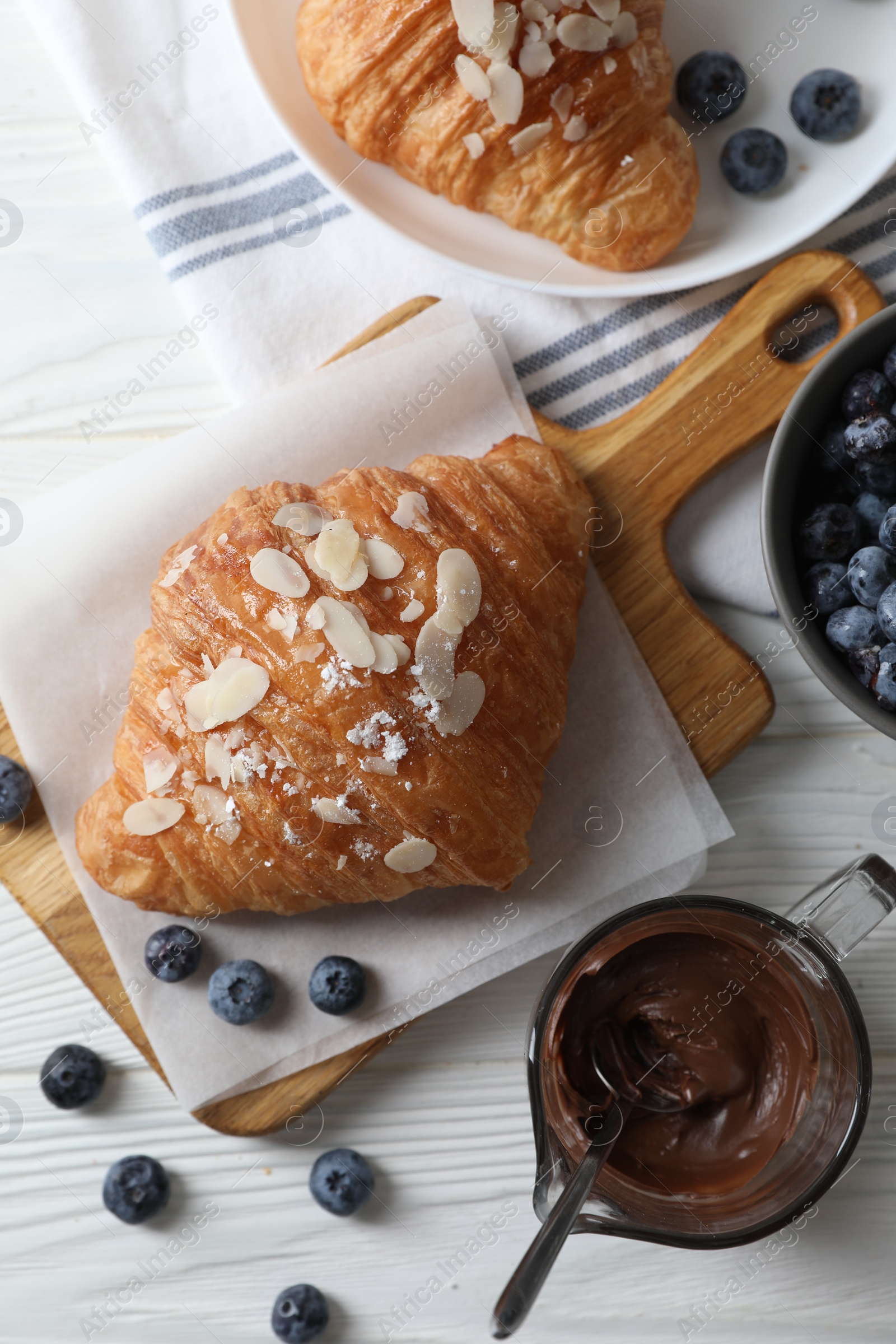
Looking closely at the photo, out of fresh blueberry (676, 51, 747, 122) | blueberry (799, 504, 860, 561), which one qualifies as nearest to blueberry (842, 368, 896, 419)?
blueberry (799, 504, 860, 561)

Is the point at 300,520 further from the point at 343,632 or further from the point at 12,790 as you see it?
the point at 12,790

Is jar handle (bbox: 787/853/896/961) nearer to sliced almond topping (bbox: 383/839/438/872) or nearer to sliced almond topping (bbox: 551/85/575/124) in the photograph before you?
sliced almond topping (bbox: 383/839/438/872)

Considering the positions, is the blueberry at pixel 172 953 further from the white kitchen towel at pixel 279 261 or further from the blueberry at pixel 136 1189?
the white kitchen towel at pixel 279 261

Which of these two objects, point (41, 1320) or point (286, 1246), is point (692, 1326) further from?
point (41, 1320)

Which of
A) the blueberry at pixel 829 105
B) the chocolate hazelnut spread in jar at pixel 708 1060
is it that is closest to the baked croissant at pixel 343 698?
the chocolate hazelnut spread in jar at pixel 708 1060

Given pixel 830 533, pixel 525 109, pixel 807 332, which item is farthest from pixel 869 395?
pixel 525 109

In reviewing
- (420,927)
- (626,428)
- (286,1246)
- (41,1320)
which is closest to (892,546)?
(626,428)
